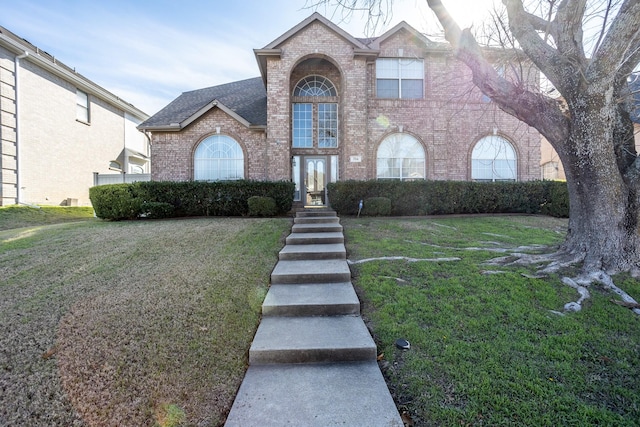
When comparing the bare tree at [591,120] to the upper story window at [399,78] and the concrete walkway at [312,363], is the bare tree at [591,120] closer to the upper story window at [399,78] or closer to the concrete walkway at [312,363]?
the concrete walkway at [312,363]

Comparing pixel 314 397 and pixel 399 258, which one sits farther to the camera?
pixel 399 258

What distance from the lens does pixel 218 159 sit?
13328mm

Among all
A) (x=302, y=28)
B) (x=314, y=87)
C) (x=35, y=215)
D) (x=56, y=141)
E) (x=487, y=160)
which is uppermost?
(x=302, y=28)

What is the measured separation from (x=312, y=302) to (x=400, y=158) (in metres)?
10.4

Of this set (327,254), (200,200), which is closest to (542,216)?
(327,254)

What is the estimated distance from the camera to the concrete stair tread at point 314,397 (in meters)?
2.15

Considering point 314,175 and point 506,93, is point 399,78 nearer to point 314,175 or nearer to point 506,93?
point 314,175

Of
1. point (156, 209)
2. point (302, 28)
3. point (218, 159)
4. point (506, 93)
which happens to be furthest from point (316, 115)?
point (506, 93)

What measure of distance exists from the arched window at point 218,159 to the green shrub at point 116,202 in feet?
12.2

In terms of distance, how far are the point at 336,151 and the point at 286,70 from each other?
12.3 ft

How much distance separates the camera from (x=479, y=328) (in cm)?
319

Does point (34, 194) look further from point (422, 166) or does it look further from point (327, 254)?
point (422, 166)

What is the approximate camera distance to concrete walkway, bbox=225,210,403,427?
220cm

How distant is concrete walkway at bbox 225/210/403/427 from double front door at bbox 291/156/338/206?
27.8 ft
